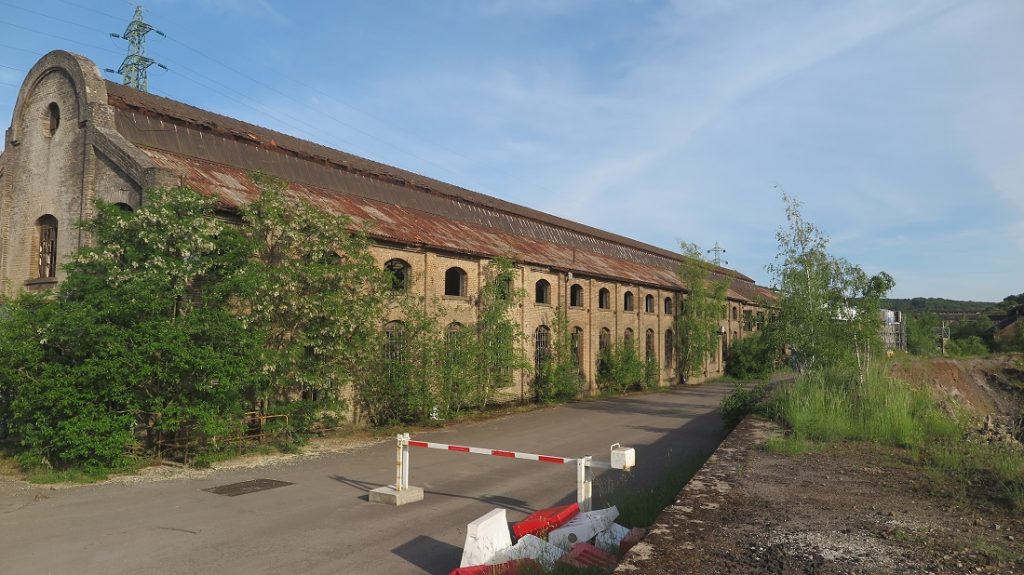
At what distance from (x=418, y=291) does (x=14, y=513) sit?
10.9 m

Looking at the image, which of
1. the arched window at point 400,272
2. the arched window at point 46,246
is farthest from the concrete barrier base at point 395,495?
the arched window at point 46,246

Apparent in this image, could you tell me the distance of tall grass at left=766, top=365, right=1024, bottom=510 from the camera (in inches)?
292

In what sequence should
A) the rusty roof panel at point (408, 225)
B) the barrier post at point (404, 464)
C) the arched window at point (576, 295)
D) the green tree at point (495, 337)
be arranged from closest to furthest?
the barrier post at point (404, 464) < the rusty roof panel at point (408, 225) < the green tree at point (495, 337) < the arched window at point (576, 295)

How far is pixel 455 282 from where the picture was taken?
67.6 feet

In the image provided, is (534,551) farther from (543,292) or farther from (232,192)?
(543,292)

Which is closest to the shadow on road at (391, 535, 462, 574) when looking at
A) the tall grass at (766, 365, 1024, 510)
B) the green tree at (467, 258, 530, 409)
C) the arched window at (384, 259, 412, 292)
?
the tall grass at (766, 365, 1024, 510)

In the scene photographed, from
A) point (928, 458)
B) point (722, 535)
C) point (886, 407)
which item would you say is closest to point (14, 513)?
point (722, 535)

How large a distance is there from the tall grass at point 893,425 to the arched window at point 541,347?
10850 mm

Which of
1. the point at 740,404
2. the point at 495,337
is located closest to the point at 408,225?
the point at 495,337

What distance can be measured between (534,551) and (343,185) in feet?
58.2

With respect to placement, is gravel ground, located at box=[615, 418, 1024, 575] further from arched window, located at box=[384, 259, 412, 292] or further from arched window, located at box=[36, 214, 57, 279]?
arched window, located at box=[36, 214, 57, 279]

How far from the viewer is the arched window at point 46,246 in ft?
51.6

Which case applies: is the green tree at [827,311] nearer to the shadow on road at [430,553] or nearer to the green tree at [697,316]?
the shadow on road at [430,553]

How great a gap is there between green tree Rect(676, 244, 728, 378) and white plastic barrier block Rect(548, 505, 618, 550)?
99.2 feet
